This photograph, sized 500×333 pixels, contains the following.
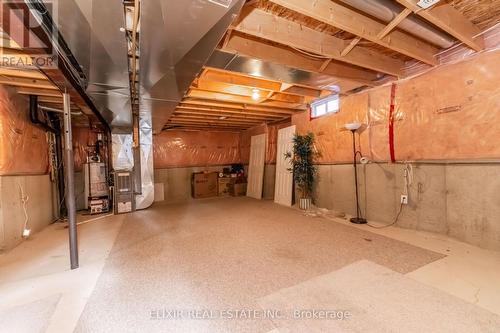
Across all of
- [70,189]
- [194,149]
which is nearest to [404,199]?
[70,189]

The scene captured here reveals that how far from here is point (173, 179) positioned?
6930mm

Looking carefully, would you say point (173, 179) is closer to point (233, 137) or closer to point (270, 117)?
point (233, 137)

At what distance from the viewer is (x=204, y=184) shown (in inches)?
276

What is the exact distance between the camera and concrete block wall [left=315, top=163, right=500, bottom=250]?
2.48 metres

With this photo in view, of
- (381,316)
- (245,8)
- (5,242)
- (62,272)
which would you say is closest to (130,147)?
(5,242)

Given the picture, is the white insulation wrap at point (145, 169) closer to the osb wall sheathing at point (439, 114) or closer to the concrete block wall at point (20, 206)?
the concrete block wall at point (20, 206)

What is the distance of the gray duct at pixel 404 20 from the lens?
1.82 m

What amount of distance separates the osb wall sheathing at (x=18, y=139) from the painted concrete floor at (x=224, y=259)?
1.10 m

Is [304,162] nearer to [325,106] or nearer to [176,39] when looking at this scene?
[325,106]

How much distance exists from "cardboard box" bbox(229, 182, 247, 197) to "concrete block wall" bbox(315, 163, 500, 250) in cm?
361

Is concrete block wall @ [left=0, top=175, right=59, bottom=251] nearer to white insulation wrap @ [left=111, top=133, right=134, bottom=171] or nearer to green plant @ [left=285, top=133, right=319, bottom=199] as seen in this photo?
white insulation wrap @ [left=111, top=133, right=134, bottom=171]

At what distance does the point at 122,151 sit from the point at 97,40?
4.17 meters

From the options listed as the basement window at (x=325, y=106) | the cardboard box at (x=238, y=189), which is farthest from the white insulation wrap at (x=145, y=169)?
the basement window at (x=325, y=106)

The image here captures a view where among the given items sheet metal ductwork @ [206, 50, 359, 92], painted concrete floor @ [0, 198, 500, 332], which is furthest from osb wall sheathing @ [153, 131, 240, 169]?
sheet metal ductwork @ [206, 50, 359, 92]
